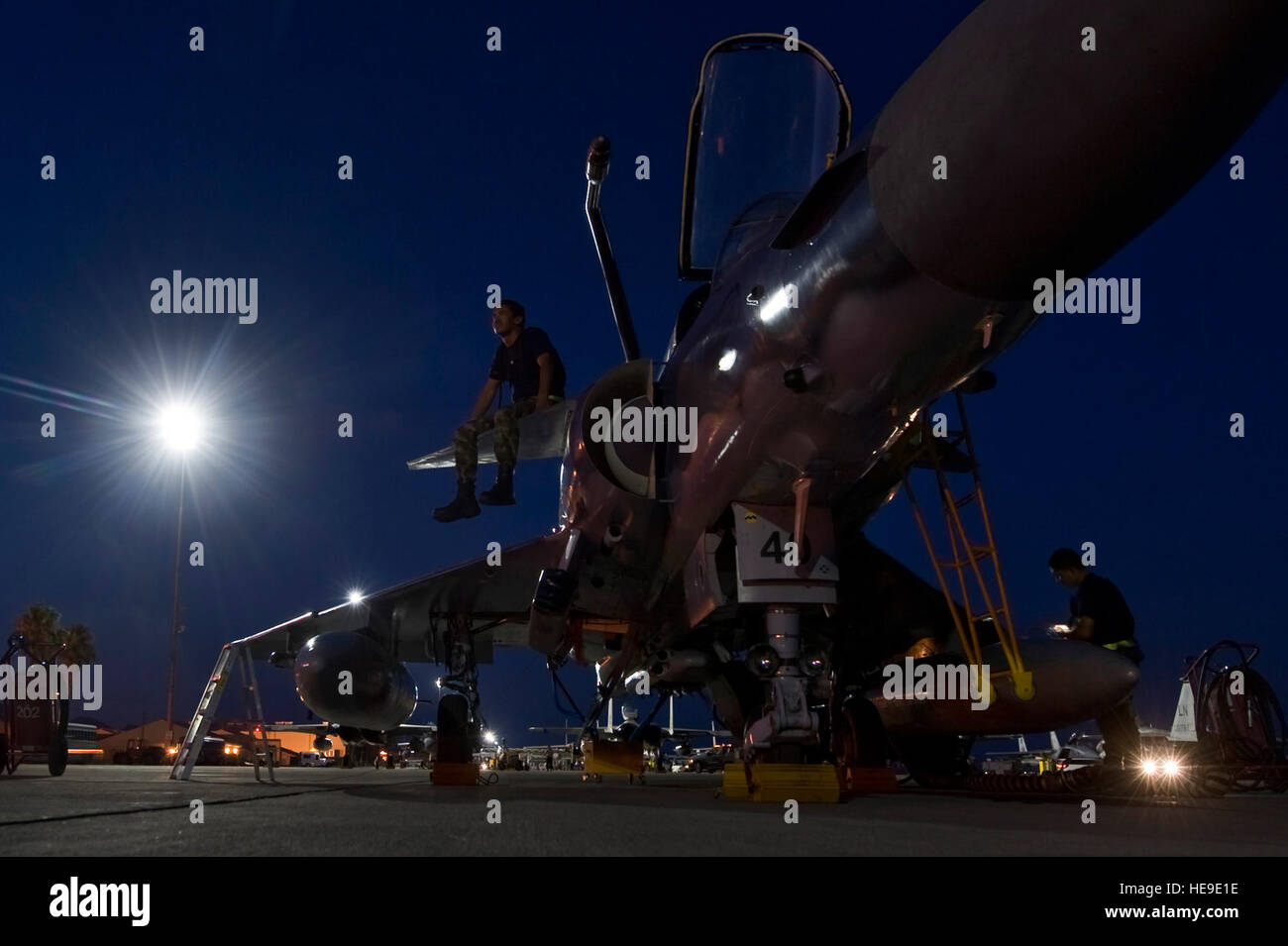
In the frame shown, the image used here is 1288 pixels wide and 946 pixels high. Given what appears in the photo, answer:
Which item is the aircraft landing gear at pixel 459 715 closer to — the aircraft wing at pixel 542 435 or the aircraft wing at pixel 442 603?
the aircraft wing at pixel 442 603

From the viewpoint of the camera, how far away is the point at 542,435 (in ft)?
27.6

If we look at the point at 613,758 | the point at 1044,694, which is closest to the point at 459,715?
the point at 613,758

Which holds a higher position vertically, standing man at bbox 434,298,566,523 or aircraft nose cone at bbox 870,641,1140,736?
standing man at bbox 434,298,566,523

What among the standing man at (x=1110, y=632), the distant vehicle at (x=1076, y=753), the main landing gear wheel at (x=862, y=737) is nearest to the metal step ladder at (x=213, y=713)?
the main landing gear wheel at (x=862, y=737)

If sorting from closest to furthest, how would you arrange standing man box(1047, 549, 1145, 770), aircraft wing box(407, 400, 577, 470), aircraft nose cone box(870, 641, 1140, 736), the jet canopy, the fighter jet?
the fighter jet, aircraft nose cone box(870, 641, 1140, 736), the jet canopy, standing man box(1047, 549, 1145, 770), aircraft wing box(407, 400, 577, 470)

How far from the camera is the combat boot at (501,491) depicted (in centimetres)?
736

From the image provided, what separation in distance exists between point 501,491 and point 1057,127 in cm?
494

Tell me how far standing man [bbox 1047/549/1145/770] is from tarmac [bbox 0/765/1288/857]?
1782mm

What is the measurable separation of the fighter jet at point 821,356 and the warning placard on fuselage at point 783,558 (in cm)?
2

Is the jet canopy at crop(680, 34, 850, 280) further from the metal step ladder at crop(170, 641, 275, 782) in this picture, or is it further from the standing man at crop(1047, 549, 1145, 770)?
the metal step ladder at crop(170, 641, 275, 782)

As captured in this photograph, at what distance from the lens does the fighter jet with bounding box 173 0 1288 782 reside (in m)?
3.43

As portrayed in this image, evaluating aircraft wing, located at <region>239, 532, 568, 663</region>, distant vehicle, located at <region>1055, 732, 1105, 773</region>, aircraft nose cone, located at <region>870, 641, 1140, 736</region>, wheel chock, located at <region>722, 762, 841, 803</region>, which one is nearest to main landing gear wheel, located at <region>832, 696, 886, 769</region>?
aircraft nose cone, located at <region>870, 641, 1140, 736</region>
